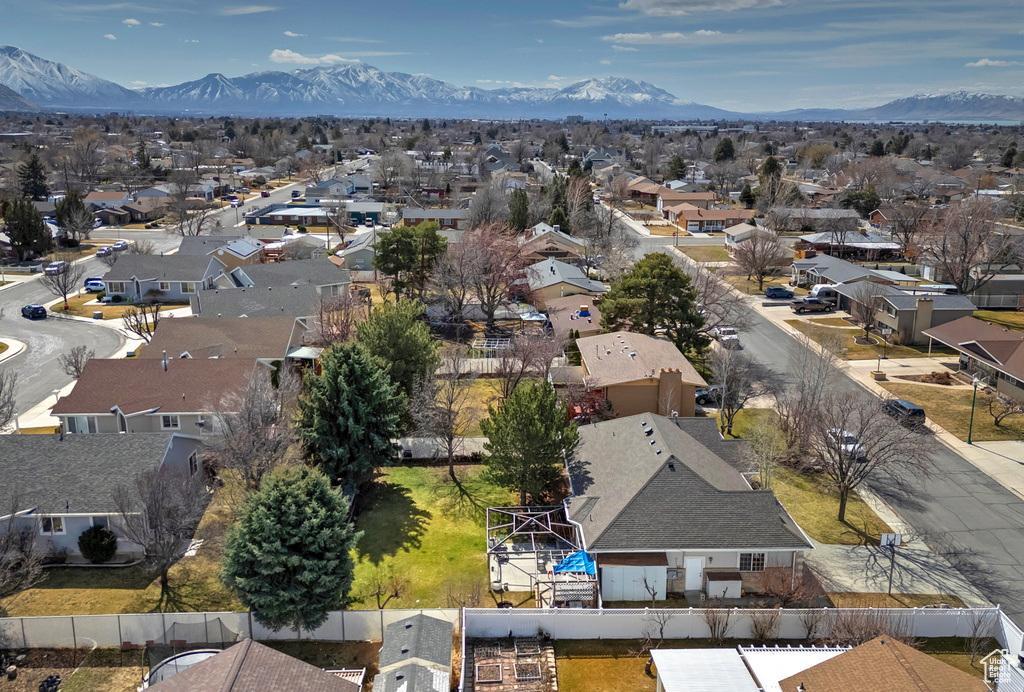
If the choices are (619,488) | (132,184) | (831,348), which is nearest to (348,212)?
(132,184)

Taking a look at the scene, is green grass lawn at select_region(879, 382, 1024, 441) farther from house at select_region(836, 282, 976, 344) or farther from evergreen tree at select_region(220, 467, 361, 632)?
evergreen tree at select_region(220, 467, 361, 632)

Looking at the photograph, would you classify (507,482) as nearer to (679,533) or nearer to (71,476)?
(679,533)

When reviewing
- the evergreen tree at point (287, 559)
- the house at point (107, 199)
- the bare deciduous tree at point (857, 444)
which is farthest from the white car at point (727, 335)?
the house at point (107, 199)

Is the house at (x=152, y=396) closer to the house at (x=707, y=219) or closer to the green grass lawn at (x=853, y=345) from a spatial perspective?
the green grass lawn at (x=853, y=345)

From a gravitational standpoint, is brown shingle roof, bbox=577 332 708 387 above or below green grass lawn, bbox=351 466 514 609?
above

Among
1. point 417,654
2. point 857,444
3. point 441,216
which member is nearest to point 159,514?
point 417,654

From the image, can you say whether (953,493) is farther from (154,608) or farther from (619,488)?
(154,608)

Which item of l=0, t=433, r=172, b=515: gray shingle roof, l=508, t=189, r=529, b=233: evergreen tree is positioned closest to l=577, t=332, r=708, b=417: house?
l=0, t=433, r=172, b=515: gray shingle roof
